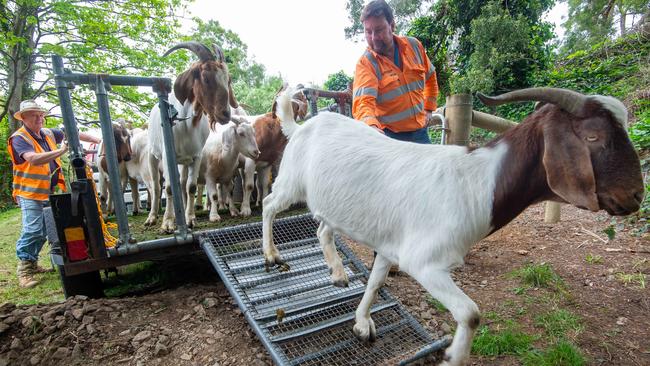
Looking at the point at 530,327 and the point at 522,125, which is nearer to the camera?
the point at 522,125

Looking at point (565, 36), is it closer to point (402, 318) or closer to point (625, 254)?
point (625, 254)

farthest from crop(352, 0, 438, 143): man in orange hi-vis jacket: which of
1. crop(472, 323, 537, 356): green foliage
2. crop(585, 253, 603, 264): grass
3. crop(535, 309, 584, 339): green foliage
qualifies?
crop(585, 253, 603, 264): grass

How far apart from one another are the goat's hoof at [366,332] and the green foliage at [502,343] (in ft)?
2.53

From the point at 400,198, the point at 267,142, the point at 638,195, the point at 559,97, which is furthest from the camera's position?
the point at 267,142

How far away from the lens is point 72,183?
2.55 metres

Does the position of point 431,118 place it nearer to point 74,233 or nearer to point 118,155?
point 74,233

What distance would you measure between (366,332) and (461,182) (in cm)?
148

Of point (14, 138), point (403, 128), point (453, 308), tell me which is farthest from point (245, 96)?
point (453, 308)

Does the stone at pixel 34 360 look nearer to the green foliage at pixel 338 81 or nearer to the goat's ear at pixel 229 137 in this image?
the goat's ear at pixel 229 137

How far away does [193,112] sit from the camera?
4098 millimetres

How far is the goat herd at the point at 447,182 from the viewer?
140 cm

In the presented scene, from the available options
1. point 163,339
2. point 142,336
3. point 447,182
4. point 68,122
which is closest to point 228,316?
point 163,339

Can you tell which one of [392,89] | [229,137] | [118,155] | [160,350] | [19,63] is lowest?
[160,350]

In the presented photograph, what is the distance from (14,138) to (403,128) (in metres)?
4.77
